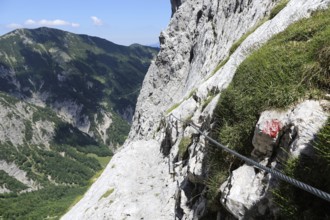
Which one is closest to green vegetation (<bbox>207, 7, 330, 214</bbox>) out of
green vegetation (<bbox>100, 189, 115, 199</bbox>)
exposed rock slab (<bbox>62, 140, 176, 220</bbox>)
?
exposed rock slab (<bbox>62, 140, 176, 220</bbox>)

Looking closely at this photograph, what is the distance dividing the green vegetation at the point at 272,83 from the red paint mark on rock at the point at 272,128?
62 cm

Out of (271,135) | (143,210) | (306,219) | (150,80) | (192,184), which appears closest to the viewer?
(306,219)

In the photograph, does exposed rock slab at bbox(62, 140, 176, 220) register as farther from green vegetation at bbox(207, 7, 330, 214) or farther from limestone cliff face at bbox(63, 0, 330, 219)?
green vegetation at bbox(207, 7, 330, 214)

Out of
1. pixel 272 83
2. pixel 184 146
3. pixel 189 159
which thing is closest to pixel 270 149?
pixel 272 83

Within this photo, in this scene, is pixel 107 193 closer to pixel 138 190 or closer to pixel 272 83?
pixel 138 190

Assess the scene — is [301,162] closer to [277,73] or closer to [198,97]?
[277,73]

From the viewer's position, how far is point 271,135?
10.9 metres

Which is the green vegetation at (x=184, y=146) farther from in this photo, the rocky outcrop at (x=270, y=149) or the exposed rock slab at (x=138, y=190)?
the rocky outcrop at (x=270, y=149)

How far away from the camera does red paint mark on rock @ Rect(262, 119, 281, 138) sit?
1070 cm

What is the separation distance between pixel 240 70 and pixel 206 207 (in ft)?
20.0

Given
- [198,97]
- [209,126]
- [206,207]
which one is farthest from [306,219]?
[198,97]

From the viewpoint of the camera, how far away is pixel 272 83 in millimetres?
12062

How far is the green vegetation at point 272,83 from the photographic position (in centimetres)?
1090

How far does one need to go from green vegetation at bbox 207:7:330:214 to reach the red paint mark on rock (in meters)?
0.62
